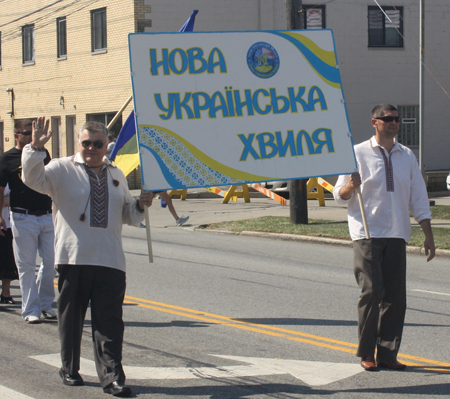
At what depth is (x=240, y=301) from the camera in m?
7.80

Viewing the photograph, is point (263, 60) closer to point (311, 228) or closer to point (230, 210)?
point (311, 228)

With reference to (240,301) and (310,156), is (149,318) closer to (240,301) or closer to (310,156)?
(240,301)

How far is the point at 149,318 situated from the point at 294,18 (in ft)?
30.7

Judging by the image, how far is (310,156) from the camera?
18.3 feet

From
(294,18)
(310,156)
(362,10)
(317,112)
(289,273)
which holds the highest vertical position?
(362,10)

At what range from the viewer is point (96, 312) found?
185 inches

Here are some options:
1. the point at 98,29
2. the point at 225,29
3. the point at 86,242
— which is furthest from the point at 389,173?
the point at 98,29

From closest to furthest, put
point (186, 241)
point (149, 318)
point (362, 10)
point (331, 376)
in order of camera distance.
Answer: point (331, 376) → point (149, 318) → point (186, 241) → point (362, 10)

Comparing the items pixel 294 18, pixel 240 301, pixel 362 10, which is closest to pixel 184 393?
pixel 240 301

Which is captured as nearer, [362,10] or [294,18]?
[294,18]

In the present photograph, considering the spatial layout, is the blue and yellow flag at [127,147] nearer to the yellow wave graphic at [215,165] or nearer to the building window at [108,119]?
the yellow wave graphic at [215,165]

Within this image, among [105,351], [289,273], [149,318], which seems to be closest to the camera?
[105,351]

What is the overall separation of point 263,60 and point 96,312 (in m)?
2.50

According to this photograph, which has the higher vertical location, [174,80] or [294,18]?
[294,18]
